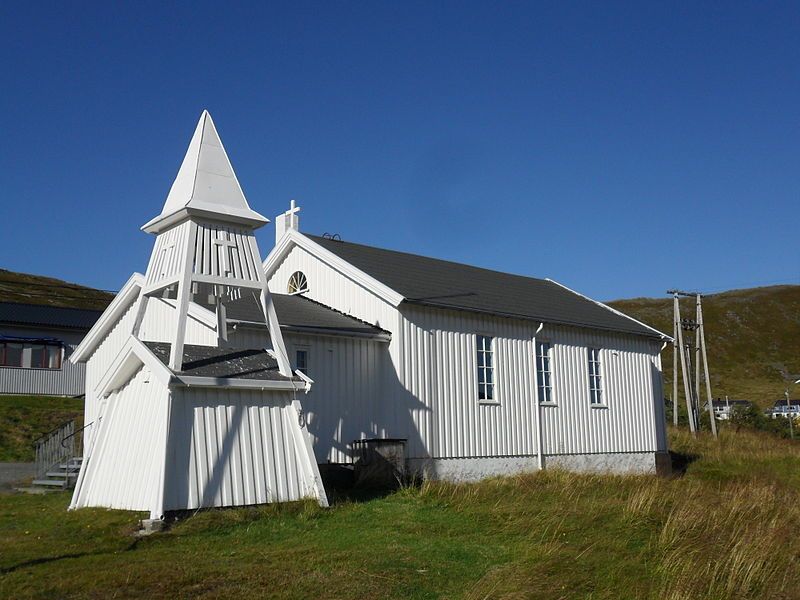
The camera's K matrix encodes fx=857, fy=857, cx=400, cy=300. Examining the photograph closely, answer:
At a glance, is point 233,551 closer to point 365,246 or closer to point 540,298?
point 365,246

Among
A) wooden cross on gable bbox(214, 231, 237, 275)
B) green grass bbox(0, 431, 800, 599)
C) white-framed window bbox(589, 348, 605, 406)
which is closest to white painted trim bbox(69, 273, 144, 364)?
wooden cross on gable bbox(214, 231, 237, 275)

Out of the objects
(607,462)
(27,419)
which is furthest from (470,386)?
(27,419)

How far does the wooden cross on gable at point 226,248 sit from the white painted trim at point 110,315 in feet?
17.0

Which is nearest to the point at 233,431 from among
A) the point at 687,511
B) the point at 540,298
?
the point at 687,511

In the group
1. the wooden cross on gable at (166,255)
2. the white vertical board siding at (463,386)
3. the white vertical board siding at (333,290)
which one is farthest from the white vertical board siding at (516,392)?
the wooden cross on gable at (166,255)

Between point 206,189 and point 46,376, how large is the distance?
26927mm

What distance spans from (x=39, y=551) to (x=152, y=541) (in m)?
1.43

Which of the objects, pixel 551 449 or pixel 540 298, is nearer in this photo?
pixel 551 449

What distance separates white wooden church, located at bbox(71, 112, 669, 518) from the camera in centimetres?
1389

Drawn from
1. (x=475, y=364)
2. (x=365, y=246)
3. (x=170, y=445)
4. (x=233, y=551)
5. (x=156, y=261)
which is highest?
(x=365, y=246)

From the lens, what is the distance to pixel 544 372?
898 inches

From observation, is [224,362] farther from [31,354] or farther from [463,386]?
[31,354]

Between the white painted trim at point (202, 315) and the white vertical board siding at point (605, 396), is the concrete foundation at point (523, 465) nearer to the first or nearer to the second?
the white vertical board siding at point (605, 396)

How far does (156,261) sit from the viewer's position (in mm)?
15523
